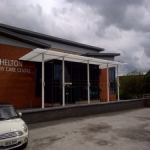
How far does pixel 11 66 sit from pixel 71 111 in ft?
31.0

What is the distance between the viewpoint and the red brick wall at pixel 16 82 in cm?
1881

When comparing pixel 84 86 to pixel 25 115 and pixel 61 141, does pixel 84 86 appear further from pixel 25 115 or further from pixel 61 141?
pixel 61 141

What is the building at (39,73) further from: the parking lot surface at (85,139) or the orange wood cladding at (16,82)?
the parking lot surface at (85,139)

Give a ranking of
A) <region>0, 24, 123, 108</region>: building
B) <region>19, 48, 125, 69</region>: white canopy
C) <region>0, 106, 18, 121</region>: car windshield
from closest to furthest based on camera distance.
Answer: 1. <region>0, 106, 18, 121</region>: car windshield
2. <region>19, 48, 125, 69</region>: white canopy
3. <region>0, 24, 123, 108</region>: building

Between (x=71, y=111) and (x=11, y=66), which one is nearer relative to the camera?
(x=71, y=111)

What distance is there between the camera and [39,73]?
72.5ft

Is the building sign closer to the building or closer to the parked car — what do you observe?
the building

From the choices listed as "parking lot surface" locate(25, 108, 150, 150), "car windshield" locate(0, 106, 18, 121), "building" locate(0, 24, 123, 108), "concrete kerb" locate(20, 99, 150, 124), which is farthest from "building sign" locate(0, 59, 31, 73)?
"car windshield" locate(0, 106, 18, 121)

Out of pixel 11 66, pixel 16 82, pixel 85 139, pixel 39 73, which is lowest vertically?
pixel 85 139

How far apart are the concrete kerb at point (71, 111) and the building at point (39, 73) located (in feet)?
9.91

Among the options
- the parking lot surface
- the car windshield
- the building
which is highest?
the building

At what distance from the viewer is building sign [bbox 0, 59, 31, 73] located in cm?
1881

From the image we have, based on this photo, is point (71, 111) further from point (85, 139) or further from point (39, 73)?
point (39, 73)

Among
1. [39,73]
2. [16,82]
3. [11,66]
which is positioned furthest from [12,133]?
[39,73]
